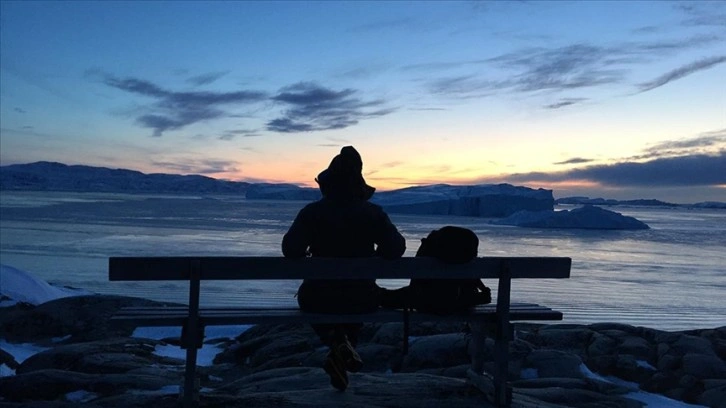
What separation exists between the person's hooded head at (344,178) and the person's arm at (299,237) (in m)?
0.19

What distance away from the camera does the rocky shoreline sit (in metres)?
4.28

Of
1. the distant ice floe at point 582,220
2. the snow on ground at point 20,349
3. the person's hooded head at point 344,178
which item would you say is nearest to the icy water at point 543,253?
the snow on ground at point 20,349

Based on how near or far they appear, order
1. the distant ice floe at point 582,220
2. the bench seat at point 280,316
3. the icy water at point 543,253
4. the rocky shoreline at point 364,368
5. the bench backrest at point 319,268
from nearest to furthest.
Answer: the bench backrest at point 319,268, the bench seat at point 280,316, the rocky shoreline at point 364,368, the icy water at point 543,253, the distant ice floe at point 582,220

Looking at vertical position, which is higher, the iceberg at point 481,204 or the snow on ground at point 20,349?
the iceberg at point 481,204

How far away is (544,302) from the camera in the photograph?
13617 millimetres

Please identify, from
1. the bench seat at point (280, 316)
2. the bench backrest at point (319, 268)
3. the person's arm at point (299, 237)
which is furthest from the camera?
the person's arm at point (299, 237)

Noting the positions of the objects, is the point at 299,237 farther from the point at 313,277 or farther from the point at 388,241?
the point at 388,241

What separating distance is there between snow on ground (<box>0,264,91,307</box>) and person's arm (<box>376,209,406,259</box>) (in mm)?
9467

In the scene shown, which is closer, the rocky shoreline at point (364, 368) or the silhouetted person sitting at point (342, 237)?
the silhouetted person sitting at point (342, 237)

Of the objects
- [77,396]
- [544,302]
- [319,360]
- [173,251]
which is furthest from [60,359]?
[173,251]

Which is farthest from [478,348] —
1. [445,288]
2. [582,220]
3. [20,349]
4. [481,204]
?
[481,204]

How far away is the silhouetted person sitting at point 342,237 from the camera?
4.01 meters

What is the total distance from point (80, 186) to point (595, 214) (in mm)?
157143

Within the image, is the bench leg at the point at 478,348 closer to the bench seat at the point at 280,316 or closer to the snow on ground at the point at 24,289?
the bench seat at the point at 280,316
